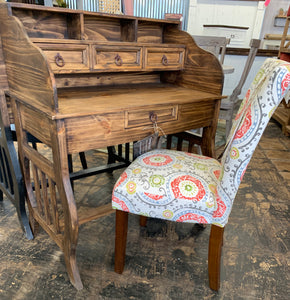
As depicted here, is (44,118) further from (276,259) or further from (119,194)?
(276,259)

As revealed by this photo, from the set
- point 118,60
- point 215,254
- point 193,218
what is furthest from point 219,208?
point 118,60

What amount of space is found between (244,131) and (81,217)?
0.86 metres

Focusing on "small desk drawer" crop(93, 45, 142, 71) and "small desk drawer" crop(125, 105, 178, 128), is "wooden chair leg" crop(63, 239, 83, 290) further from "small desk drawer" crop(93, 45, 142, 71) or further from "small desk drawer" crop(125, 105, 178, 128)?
"small desk drawer" crop(93, 45, 142, 71)

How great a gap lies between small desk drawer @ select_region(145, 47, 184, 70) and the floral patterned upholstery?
1.80 ft

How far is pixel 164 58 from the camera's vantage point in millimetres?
1572

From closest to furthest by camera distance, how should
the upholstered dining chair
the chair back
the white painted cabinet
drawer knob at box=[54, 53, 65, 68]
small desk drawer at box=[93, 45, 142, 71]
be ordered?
the chair back → the upholstered dining chair → drawer knob at box=[54, 53, 65, 68] → small desk drawer at box=[93, 45, 142, 71] → the white painted cabinet

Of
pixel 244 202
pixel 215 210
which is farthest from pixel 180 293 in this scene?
pixel 244 202

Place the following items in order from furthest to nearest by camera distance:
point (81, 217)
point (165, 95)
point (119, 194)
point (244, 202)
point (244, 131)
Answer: point (244, 202) → point (165, 95) → point (81, 217) → point (119, 194) → point (244, 131)

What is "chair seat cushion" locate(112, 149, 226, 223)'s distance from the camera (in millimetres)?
1126

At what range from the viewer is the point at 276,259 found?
4.90ft

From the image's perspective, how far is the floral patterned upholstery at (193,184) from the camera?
3.26ft

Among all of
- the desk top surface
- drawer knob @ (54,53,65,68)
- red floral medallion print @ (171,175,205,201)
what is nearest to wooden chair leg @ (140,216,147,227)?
red floral medallion print @ (171,175,205,201)

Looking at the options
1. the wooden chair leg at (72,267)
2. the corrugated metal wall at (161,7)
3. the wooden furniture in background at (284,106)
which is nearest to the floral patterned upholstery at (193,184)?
the wooden chair leg at (72,267)

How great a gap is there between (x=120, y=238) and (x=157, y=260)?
308 mm
